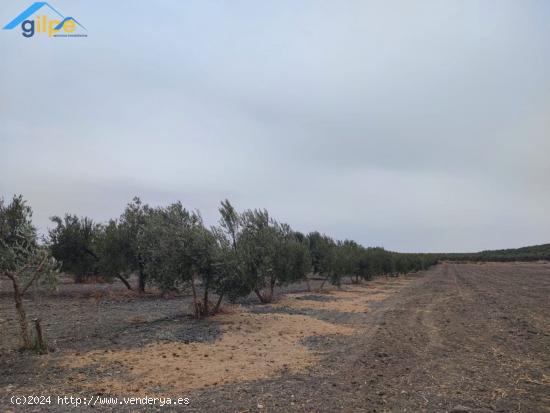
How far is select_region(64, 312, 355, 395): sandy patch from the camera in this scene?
8.36 meters

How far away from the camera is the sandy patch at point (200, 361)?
8365 mm

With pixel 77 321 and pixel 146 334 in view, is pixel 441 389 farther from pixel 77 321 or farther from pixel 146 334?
pixel 77 321

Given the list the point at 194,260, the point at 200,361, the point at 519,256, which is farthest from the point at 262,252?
the point at 519,256

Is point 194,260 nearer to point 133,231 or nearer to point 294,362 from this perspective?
point 294,362

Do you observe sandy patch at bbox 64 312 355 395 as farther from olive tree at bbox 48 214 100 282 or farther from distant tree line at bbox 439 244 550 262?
distant tree line at bbox 439 244 550 262

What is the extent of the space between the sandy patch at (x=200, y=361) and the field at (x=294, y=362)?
0.11 feet

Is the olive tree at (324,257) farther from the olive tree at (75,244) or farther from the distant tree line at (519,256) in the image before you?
the distant tree line at (519,256)

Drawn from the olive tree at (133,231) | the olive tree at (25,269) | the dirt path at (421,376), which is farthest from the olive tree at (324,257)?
the olive tree at (25,269)

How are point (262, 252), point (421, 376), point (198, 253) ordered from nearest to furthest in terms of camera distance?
point (421, 376), point (198, 253), point (262, 252)

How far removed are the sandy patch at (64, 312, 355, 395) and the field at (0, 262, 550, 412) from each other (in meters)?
0.03

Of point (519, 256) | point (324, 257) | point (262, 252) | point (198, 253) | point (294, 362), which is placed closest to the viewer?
point (294, 362)

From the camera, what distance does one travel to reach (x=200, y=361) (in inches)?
403

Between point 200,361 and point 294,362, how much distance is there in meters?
2.25

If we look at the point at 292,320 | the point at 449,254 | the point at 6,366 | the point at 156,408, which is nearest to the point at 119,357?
the point at 6,366
